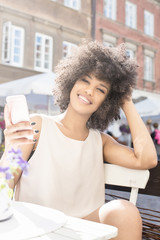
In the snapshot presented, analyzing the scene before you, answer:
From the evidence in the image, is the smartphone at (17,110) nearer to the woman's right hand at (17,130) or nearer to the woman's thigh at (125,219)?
the woman's right hand at (17,130)

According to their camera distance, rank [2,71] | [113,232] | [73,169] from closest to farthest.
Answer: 1. [113,232]
2. [73,169]
3. [2,71]

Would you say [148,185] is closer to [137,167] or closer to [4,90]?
[137,167]

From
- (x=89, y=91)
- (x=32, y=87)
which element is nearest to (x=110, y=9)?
(x=32, y=87)

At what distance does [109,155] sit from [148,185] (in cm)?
27

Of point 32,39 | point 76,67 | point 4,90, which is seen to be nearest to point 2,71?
point 32,39

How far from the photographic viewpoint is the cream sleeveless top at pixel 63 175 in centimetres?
170

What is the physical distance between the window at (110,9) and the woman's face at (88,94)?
49.1 feet

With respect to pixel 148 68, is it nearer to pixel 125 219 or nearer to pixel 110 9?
pixel 110 9

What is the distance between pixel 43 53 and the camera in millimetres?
13469

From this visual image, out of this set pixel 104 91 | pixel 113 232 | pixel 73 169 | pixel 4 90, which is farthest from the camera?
pixel 4 90

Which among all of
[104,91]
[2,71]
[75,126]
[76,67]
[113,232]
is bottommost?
[113,232]

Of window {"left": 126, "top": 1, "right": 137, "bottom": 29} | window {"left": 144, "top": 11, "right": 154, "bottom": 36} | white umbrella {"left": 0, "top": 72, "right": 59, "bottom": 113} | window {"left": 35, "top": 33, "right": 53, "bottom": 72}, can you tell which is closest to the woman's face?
white umbrella {"left": 0, "top": 72, "right": 59, "bottom": 113}

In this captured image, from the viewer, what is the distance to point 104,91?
1914 millimetres

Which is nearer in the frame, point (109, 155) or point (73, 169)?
point (73, 169)
